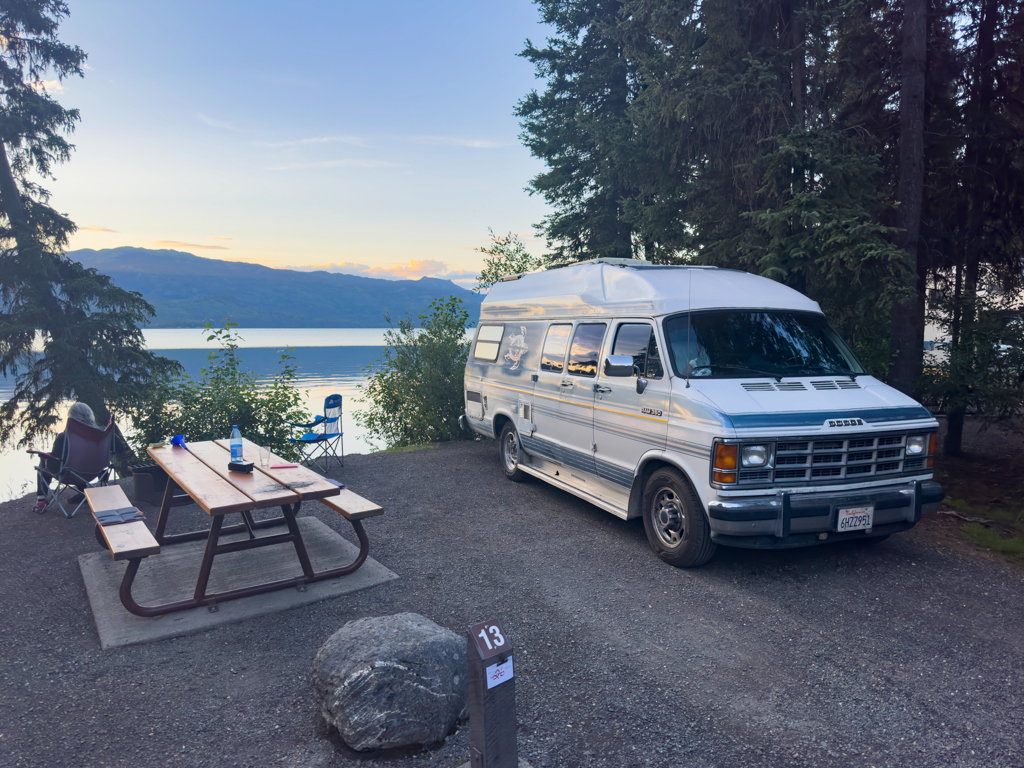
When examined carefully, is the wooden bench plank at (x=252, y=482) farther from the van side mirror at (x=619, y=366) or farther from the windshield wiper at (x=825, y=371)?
the windshield wiper at (x=825, y=371)

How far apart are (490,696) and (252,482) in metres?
3.44

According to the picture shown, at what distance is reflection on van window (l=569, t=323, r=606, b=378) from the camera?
6.88m

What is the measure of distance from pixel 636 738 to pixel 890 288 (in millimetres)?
6962

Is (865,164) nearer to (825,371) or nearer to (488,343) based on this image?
(825,371)

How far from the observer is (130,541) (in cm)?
466

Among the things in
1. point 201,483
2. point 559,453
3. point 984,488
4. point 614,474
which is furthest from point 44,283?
point 984,488

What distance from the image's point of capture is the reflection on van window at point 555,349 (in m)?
7.54

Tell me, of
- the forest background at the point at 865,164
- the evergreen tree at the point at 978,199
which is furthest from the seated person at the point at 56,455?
the evergreen tree at the point at 978,199

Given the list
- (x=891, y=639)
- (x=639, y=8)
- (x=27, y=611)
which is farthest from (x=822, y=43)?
(x=27, y=611)

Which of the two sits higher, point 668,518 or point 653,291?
point 653,291

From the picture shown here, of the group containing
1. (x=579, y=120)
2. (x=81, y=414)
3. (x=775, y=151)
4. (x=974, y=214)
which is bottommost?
(x=81, y=414)

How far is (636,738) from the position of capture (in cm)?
337

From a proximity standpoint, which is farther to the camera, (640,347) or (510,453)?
(510,453)

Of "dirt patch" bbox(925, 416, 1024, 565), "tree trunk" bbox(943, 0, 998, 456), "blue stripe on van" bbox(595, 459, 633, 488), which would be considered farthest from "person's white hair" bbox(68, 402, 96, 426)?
"tree trunk" bbox(943, 0, 998, 456)
